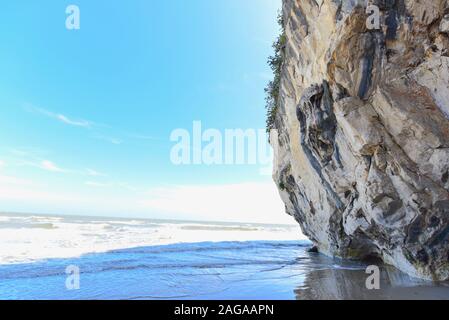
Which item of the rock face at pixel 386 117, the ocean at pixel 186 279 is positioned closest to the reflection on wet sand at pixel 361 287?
the ocean at pixel 186 279

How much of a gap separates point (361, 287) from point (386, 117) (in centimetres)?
521

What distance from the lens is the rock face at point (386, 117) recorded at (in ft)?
25.7

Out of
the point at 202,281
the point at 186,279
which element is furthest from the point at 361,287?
the point at 186,279

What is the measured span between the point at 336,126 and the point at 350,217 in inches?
148

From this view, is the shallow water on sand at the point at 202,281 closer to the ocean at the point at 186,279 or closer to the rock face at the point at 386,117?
the ocean at the point at 186,279

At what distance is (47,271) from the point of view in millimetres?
11359

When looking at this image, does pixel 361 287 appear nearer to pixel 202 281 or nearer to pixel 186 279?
pixel 202 281

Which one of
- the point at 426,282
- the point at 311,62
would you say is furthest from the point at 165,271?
the point at 311,62

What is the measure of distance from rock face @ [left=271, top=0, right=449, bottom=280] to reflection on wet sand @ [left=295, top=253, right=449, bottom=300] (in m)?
0.57

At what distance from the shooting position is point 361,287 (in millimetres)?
9008

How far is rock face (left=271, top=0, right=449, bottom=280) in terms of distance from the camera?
25.7ft

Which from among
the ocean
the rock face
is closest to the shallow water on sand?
the ocean

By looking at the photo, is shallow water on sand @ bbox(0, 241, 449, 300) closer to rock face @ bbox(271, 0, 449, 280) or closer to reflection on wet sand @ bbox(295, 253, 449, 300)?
reflection on wet sand @ bbox(295, 253, 449, 300)
